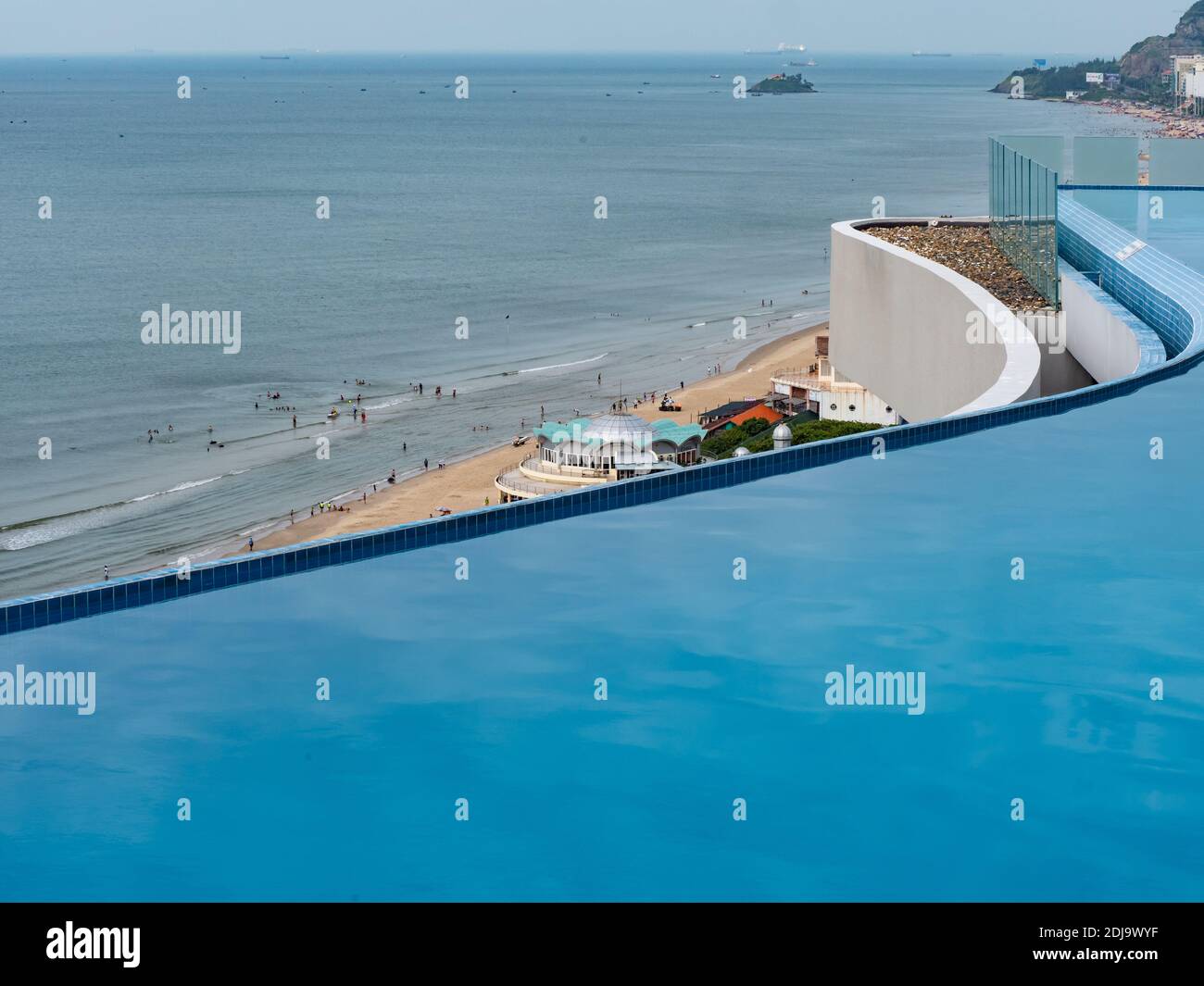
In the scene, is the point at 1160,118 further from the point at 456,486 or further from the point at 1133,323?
the point at 1133,323

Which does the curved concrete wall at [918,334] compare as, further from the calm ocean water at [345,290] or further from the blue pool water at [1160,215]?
the calm ocean water at [345,290]

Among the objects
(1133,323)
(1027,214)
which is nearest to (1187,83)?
(1027,214)

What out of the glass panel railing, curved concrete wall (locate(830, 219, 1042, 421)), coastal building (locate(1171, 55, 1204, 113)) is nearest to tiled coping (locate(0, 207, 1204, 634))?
curved concrete wall (locate(830, 219, 1042, 421))

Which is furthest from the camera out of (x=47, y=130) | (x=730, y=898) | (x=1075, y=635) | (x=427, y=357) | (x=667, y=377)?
(x=47, y=130)

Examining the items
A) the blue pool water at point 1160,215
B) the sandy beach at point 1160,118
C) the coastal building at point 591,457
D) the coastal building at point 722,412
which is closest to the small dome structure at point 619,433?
the coastal building at point 591,457

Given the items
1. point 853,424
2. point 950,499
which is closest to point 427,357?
point 853,424
